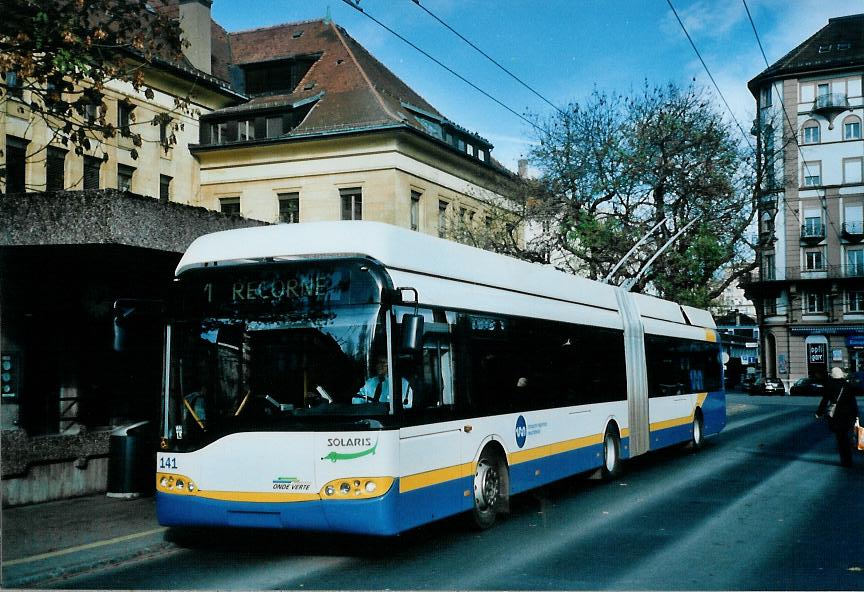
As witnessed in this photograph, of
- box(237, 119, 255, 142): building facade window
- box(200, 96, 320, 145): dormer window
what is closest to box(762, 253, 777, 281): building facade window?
box(200, 96, 320, 145): dormer window

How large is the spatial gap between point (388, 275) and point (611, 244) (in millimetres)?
23409

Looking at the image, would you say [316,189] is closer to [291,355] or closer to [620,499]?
[620,499]

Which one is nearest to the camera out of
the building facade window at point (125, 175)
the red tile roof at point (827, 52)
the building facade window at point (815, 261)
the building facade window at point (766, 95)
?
the red tile roof at point (827, 52)

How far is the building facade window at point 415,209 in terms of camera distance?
37969mm

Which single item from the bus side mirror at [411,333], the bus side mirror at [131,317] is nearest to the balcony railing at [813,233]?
the bus side mirror at [411,333]

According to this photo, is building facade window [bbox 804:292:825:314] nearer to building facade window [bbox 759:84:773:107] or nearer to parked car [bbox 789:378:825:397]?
building facade window [bbox 759:84:773:107]

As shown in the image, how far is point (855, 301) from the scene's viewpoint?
13.1 meters

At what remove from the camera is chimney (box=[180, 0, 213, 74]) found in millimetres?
17719

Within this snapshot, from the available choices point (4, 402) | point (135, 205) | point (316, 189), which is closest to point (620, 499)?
point (135, 205)

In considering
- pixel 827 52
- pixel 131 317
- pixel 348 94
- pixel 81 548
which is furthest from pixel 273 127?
pixel 81 548

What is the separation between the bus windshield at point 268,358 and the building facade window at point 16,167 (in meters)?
4.81

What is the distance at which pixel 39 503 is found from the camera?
11.8 meters

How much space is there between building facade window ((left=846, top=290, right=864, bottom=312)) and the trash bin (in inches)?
365

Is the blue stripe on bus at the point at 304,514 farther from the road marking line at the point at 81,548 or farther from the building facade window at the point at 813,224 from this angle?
the building facade window at the point at 813,224
